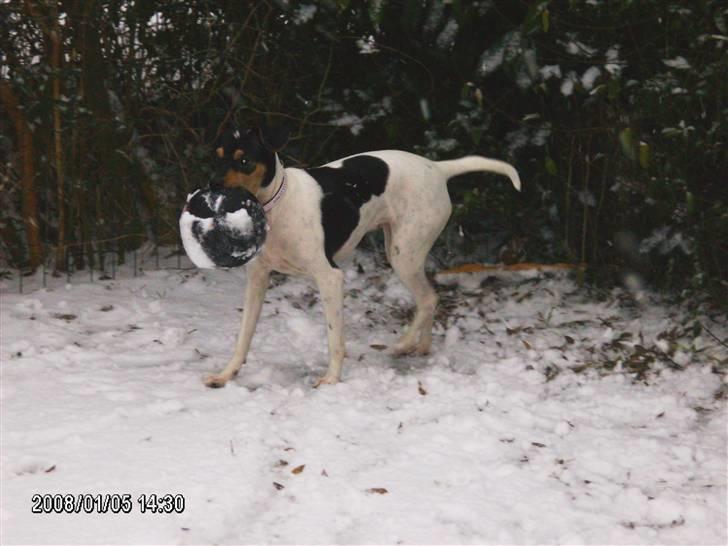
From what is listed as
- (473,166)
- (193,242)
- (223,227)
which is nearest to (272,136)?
(223,227)

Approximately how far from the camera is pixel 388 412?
392 cm

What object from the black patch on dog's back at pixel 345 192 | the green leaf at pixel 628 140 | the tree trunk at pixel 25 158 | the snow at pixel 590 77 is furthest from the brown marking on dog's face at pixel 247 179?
the tree trunk at pixel 25 158

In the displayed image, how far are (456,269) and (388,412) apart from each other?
7.79ft

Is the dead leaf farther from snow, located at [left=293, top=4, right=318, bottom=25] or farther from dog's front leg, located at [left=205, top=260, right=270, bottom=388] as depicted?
snow, located at [left=293, top=4, right=318, bottom=25]

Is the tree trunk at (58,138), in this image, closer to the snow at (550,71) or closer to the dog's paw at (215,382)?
the dog's paw at (215,382)

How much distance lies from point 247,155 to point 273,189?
248mm

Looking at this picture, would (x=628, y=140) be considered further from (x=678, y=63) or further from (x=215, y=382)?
(x=215, y=382)

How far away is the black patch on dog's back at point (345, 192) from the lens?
13.8ft

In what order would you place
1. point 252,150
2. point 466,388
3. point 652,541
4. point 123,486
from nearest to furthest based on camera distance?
1. point 652,541
2. point 123,486
3. point 252,150
4. point 466,388

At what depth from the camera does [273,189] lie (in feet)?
13.0

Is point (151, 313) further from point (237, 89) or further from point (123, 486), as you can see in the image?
point (123, 486)

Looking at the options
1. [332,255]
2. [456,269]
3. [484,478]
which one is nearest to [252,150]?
[332,255]

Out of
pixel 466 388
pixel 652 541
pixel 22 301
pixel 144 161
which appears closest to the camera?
pixel 652 541

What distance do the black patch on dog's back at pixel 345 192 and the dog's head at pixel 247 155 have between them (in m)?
0.44
